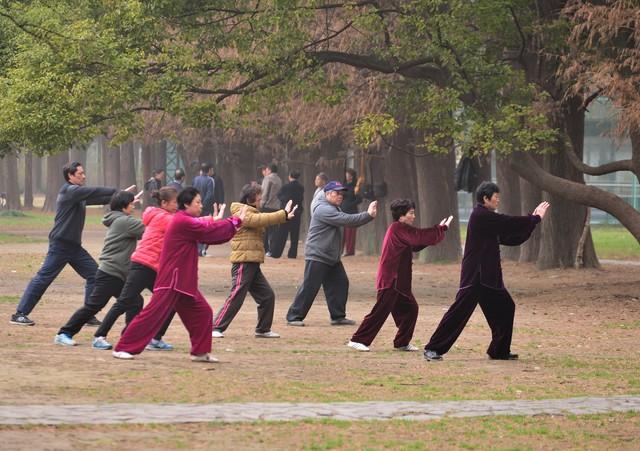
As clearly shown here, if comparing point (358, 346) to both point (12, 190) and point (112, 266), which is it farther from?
point (12, 190)

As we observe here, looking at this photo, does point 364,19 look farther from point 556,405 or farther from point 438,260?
point 556,405

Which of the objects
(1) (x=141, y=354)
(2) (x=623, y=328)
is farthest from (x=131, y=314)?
(2) (x=623, y=328)

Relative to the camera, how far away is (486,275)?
1418cm

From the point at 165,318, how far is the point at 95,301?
1.44 m

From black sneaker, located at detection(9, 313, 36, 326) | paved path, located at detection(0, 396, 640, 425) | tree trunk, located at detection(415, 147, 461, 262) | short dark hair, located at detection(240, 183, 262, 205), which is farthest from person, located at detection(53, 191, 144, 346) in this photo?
tree trunk, located at detection(415, 147, 461, 262)

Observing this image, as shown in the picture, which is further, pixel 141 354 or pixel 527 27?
pixel 527 27

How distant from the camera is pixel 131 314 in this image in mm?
14812

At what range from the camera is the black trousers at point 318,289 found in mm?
18203

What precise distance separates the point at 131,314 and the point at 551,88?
11520 millimetres

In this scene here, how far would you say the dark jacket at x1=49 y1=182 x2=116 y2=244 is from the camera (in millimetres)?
16297

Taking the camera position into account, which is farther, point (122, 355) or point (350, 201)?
point (350, 201)

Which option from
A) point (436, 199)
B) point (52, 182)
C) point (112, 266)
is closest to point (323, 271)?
point (112, 266)

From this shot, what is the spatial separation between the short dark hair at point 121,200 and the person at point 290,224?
17678mm

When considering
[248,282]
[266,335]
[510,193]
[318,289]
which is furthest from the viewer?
[510,193]
